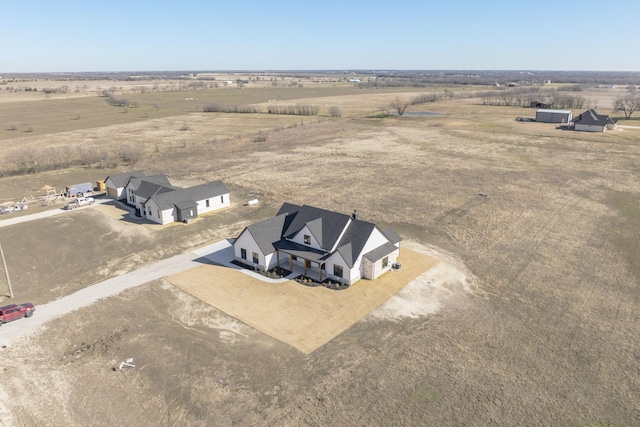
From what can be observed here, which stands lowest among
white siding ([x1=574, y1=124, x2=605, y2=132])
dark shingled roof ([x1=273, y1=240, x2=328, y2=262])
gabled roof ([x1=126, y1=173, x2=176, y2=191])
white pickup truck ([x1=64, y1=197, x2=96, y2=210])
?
white pickup truck ([x1=64, y1=197, x2=96, y2=210])

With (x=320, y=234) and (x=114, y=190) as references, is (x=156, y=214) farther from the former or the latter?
(x=320, y=234)

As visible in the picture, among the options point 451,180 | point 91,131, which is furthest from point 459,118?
point 91,131

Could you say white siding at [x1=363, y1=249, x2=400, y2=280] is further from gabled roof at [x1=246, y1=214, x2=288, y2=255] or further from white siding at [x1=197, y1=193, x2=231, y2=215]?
white siding at [x1=197, y1=193, x2=231, y2=215]

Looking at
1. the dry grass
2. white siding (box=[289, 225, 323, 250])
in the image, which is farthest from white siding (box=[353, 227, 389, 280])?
white siding (box=[289, 225, 323, 250])

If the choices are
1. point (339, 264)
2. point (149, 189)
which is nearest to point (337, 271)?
point (339, 264)

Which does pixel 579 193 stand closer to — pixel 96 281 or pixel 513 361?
pixel 513 361

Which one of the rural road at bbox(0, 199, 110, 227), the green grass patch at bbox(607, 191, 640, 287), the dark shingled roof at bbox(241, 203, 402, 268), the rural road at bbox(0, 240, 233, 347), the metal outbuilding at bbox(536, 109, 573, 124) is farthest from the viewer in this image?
the metal outbuilding at bbox(536, 109, 573, 124)
